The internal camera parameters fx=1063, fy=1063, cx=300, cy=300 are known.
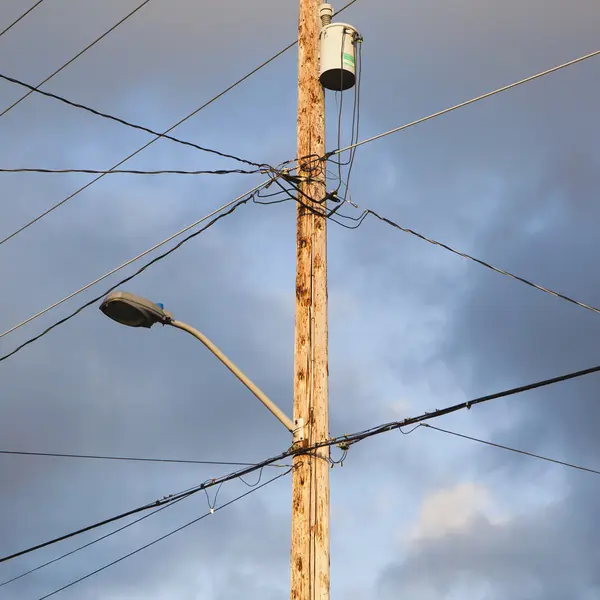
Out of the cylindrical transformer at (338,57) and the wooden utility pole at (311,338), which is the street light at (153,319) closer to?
the wooden utility pole at (311,338)

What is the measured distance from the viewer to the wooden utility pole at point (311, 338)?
9.16 meters

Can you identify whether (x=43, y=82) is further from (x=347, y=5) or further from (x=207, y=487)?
(x=207, y=487)

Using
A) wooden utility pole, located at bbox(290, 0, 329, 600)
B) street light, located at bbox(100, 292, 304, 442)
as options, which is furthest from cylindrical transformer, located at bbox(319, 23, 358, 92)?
street light, located at bbox(100, 292, 304, 442)

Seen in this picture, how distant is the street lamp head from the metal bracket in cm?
179

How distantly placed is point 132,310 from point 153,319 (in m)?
0.24

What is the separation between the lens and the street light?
32.3 feet

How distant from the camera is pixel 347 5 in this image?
12.7m

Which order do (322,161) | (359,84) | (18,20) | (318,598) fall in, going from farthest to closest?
(18,20)
(359,84)
(322,161)
(318,598)

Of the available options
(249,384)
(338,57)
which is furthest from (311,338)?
(338,57)

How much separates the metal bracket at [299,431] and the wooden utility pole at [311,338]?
39 millimetres

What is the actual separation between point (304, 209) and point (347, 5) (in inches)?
126

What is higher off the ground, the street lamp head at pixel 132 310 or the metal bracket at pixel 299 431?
the street lamp head at pixel 132 310

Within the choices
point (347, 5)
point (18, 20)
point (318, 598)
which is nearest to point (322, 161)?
point (347, 5)

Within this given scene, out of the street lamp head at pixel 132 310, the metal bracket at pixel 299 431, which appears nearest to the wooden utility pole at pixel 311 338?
the metal bracket at pixel 299 431
